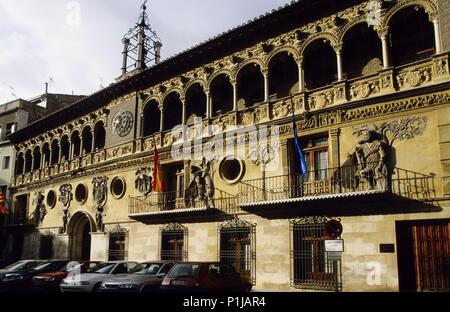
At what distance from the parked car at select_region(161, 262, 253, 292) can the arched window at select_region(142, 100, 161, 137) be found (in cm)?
1255

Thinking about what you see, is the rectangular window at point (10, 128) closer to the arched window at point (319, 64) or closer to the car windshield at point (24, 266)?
the car windshield at point (24, 266)

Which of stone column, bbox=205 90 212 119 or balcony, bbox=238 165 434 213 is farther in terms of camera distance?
stone column, bbox=205 90 212 119

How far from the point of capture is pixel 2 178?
119ft

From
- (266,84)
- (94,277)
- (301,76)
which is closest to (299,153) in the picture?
(301,76)

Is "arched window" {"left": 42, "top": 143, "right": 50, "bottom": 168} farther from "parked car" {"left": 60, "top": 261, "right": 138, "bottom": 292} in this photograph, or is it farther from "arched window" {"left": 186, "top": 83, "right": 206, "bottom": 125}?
"parked car" {"left": 60, "top": 261, "right": 138, "bottom": 292}

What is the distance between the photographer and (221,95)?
2197 centimetres

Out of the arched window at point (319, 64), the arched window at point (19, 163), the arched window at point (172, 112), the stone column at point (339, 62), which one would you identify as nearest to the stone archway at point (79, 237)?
the arched window at point (172, 112)

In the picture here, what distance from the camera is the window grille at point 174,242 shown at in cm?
2023

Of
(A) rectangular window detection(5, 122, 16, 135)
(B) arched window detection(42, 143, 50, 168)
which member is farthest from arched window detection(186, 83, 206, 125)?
(A) rectangular window detection(5, 122, 16, 135)

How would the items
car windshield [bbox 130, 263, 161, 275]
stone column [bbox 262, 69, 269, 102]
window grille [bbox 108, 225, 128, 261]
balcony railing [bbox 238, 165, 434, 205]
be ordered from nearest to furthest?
balcony railing [bbox 238, 165, 434, 205]
car windshield [bbox 130, 263, 161, 275]
stone column [bbox 262, 69, 269, 102]
window grille [bbox 108, 225, 128, 261]

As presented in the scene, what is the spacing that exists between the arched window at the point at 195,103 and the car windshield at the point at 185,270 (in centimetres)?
1059

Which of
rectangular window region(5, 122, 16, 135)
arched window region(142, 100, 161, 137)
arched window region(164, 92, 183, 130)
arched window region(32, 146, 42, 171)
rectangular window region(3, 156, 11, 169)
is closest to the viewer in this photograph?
arched window region(164, 92, 183, 130)

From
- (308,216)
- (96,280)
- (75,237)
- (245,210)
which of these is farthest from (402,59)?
(75,237)

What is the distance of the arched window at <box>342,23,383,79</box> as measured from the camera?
1680 centimetres
